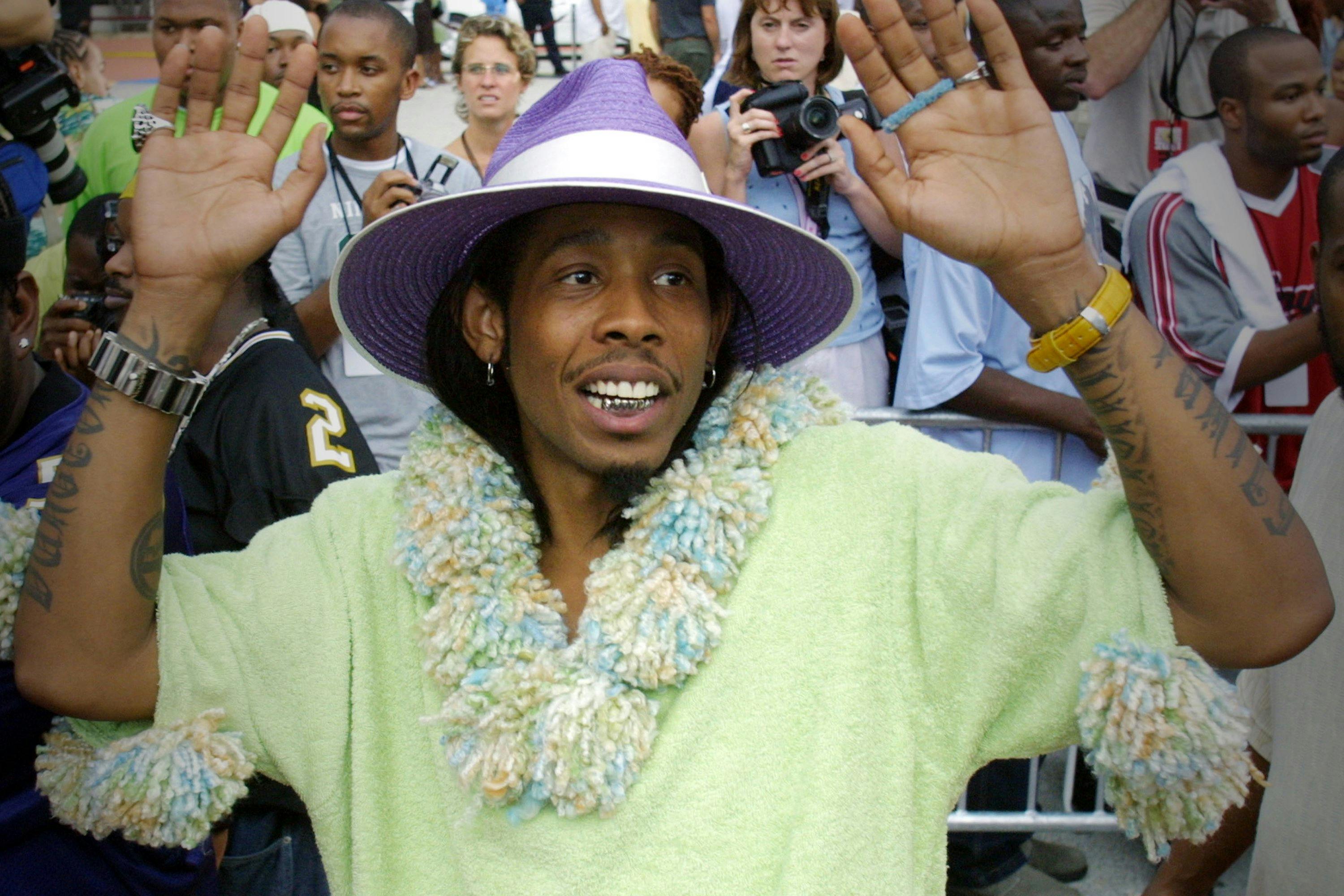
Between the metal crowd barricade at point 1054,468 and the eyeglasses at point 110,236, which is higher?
the eyeglasses at point 110,236

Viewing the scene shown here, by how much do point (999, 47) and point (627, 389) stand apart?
739mm

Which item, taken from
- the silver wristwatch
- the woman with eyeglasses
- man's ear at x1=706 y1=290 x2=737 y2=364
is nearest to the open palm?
the silver wristwatch

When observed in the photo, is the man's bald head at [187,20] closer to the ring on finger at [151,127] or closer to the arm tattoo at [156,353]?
the ring on finger at [151,127]

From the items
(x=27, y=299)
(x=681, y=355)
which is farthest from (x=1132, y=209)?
(x=27, y=299)

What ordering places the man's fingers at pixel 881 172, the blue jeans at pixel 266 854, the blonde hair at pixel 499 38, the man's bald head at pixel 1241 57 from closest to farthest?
the man's fingers at pixel 881 172
the blue jeans at pixel 266 854
the man's bald head at pixel 1241 57
the blonde hair at pixel 499 38

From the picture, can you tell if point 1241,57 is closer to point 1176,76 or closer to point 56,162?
point 1176,76

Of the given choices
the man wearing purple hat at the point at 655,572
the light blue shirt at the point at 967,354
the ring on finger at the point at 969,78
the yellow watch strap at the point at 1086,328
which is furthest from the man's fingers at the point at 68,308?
the yellow watch strap at the point at 1086,328

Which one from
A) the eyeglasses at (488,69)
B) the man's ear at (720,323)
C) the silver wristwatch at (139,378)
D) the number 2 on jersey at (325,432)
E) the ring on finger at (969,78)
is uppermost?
the ring on finger at (969,78)

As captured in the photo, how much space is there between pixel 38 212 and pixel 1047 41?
151 inches

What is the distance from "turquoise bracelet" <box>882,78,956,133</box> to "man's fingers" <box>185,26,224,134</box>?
0.95 meters

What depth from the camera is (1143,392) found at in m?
1.57

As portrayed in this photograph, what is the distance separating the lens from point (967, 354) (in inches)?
146

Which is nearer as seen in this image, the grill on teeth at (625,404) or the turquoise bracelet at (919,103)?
the turquoise bracelet at (919,103)

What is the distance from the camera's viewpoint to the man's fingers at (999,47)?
5.11ft
